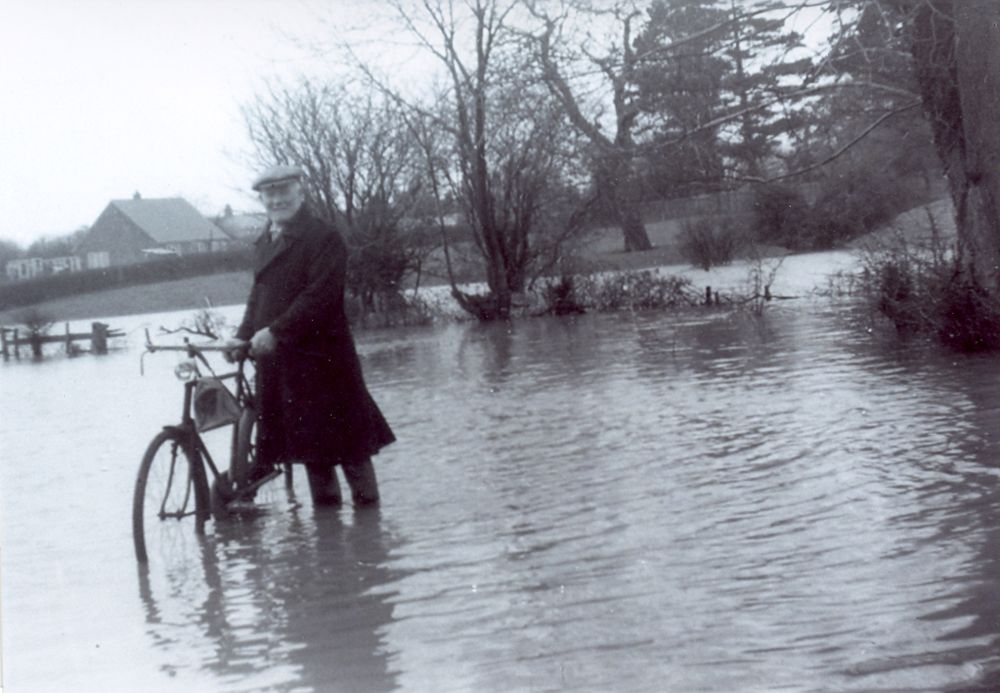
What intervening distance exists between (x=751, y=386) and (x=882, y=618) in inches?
330

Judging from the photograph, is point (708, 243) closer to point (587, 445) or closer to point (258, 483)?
point (587, 445)

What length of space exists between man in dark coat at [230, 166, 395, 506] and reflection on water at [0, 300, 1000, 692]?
52 cm

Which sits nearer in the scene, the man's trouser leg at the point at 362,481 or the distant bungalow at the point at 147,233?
the man's trouser leg at the point at 362,481

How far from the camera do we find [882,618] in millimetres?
5074

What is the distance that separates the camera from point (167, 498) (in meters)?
7.68

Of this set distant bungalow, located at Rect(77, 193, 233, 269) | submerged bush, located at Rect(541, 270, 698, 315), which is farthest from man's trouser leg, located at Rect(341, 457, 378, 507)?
submerged bush, located at Rect(541, 270, 698, 315)

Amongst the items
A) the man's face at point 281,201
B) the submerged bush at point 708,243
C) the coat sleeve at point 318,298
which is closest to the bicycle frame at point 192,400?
the coat sleeve at point 318,298

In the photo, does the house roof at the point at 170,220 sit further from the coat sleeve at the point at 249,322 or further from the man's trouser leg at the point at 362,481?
the man's trouser leg at the point at 362,481

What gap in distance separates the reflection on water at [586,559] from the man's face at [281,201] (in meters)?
1.76

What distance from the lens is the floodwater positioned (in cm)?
495

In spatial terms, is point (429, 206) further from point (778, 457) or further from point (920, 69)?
point (778, 457)

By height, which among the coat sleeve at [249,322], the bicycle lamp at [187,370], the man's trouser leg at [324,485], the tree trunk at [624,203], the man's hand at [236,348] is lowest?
the man's trouser leg at [324,485]

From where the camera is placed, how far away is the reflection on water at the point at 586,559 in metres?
4.95

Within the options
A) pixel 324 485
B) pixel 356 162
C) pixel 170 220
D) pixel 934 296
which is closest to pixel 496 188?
pixel 356 162
